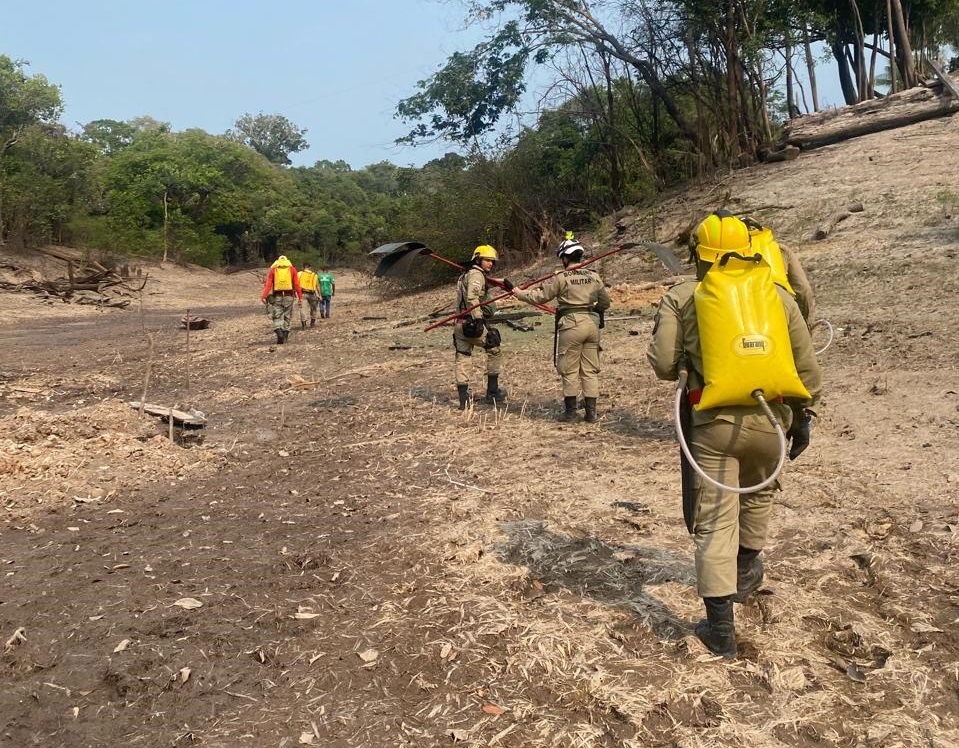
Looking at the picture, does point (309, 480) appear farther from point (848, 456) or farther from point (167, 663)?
point (848, 456)

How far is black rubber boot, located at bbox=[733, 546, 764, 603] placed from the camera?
3.74 m

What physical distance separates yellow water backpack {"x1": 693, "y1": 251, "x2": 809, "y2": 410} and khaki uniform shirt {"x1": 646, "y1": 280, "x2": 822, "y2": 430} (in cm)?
10

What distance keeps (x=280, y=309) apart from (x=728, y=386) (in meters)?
13.0

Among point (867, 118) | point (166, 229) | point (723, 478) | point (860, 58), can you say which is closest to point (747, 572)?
point (723, 478)

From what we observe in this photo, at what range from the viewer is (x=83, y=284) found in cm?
2788

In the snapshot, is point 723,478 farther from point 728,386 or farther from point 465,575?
point 465,575

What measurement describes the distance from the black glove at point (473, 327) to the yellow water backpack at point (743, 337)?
535 cm

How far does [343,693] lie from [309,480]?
3.29 m

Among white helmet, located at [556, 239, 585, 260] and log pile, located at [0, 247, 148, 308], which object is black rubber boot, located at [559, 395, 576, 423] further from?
log pile, located at [0, 247, 148, 308]

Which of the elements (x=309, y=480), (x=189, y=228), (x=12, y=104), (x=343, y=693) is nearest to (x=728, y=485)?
(x=343, y=693)

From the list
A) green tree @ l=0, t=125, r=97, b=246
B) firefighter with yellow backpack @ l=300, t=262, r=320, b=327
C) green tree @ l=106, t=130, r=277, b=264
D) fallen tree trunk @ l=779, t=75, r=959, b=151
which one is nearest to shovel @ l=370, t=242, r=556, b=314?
firefighter with yellow backpack @ l=300, t=262, r=320, b=327

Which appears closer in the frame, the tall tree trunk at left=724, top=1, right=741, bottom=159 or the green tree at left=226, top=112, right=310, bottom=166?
the tall tree trunk at left=724, top=1, right=741, bottom=159

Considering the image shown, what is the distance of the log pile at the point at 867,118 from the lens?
62.8ft

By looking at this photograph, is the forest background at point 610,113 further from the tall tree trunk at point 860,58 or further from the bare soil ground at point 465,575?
the bare soil ground at point 465,575
